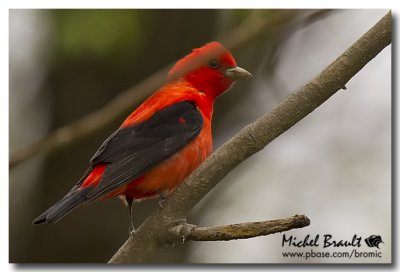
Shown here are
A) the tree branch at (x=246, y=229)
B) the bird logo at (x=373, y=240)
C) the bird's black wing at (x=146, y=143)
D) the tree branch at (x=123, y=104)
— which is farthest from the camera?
the bird logo at (x=373, y=240)

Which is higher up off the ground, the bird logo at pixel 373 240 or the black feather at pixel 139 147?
the black feather at pixel 139 147

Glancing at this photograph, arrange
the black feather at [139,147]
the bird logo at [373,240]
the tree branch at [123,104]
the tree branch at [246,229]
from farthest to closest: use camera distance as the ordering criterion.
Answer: the bird logo at [373,240], the black feather at [139,147], the tree branch at [123,104], the tree branch at [246,229]

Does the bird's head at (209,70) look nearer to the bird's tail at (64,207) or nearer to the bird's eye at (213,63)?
the bird's eye at (213,63)

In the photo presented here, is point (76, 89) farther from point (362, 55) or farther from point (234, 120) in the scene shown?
point (362, 55)

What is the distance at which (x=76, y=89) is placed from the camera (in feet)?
12.3

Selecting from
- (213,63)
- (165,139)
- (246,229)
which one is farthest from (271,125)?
(213,63)

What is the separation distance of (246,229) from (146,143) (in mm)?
746

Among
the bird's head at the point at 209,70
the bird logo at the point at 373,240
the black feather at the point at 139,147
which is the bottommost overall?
the bird logo at the point at 373,240

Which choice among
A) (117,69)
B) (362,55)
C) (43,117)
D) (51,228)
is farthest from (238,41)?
(51,228)

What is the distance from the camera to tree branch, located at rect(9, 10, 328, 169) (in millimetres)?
2893

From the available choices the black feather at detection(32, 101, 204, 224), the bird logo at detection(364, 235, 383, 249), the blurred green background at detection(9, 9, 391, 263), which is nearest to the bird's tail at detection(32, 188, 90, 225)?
the black feather at detection(32, 101, 204, 224)

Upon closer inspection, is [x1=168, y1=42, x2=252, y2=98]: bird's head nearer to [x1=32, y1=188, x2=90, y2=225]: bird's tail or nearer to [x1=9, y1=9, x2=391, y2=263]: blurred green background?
[x1=9, y1=9, x2=391, y2=263]: blurred green background

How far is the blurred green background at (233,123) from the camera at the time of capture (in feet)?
11.6

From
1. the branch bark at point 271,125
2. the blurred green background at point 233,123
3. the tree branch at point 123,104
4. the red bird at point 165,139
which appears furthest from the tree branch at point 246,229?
the blurred green background at point 233,123
